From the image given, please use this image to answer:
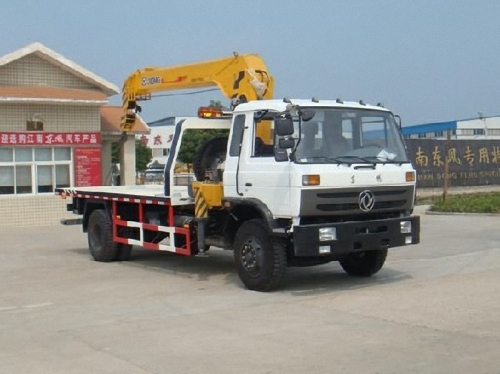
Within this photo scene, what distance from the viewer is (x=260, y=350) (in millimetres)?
6910

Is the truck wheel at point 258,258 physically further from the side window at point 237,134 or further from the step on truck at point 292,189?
the side window at point 237,134

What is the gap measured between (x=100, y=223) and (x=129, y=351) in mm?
6880

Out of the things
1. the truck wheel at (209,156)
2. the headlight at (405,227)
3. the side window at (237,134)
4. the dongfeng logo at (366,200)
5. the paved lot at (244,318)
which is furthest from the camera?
the truck wheel at (209,156)

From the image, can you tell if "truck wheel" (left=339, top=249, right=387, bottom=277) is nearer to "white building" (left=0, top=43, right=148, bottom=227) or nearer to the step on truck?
the step on truck

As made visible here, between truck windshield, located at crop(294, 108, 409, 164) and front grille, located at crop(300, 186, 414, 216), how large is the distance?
0.40 m

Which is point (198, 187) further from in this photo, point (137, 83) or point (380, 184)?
point (137, 83)

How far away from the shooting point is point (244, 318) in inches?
330

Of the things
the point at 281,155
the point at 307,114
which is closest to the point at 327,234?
the point at 281,155

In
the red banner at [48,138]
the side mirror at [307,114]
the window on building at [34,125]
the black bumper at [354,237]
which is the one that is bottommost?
the black bumper at [354,237]

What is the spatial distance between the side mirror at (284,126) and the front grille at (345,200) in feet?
2.53

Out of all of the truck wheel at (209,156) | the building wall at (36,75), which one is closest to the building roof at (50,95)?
the building wall at (36,75)

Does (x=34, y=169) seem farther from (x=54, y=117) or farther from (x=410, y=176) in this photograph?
(x=410, y=176)

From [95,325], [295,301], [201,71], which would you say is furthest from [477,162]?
[95,325]

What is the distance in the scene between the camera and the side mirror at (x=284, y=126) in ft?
30.8
